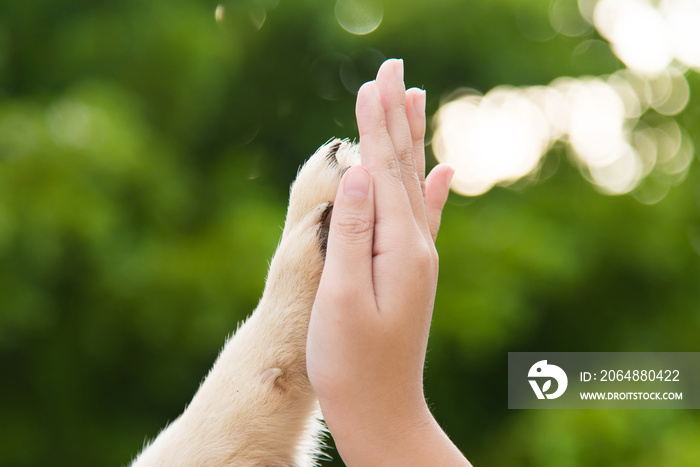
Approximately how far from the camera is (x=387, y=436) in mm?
880

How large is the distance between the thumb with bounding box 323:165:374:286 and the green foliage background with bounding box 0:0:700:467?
2850 millimetres

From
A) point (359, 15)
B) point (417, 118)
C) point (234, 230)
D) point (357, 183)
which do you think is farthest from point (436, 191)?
point (359, 15)

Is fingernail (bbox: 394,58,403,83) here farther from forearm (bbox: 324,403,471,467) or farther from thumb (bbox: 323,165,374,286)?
forearm (bbox: 324,403,471,467)

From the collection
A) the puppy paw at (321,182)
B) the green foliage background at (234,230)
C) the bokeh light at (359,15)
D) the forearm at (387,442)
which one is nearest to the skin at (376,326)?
the forearm at (387,442)

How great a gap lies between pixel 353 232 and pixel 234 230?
11.0 feet

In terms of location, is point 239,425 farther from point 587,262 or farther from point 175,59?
point 587,262

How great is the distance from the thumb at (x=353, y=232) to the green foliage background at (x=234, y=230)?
2850mm

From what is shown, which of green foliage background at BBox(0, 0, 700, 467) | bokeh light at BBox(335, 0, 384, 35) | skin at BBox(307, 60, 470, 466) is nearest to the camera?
skin at BBox(307, 60, 470, 466)

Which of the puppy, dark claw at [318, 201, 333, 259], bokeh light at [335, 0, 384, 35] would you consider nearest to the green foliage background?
bokeh light at [335, 0, 384, 35]

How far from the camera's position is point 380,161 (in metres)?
0.94

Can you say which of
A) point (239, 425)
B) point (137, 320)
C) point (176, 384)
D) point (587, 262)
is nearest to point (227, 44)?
point (137, 320)

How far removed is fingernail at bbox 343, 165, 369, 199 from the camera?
2.96 feet

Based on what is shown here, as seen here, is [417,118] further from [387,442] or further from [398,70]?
[387,442]

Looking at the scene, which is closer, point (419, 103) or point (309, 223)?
point (419, 103)
